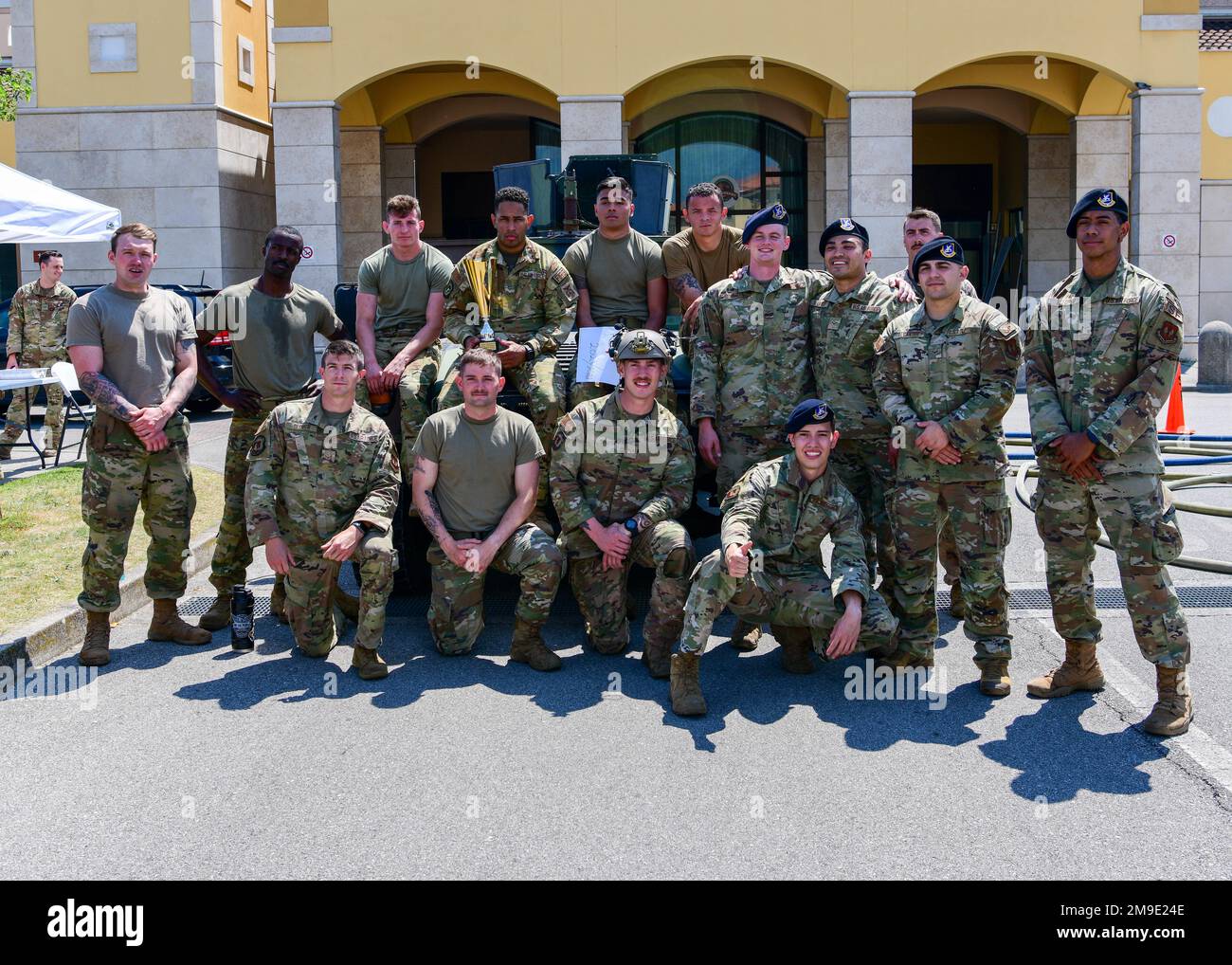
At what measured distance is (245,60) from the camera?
80.5ft

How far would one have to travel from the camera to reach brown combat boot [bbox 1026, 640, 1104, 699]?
5848 mm

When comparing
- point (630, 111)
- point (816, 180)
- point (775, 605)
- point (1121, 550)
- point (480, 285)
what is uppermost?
point (630, 111)

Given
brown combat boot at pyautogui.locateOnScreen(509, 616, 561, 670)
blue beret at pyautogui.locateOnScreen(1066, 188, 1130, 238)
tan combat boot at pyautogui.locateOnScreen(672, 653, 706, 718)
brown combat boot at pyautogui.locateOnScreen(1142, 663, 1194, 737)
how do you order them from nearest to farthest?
1. brown combat boot at pyautogui.locateOnScreen(1142, 663, 1194, 737)
2. blue beret at pyautogui.locateOnScreen(1066, 188, 1130, 238)
3. tan combat boot at pyautogui.locateOnScreen(672, 653, 706, 718)
4. brown combat boot at pyautogui.locateOnScreen(509, 616, 561, 670)

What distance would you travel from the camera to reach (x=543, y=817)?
454 centimetres

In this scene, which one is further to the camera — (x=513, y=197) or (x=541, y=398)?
(x=513, y=197)

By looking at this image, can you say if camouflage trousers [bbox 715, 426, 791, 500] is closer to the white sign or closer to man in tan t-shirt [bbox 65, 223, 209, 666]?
the white sign

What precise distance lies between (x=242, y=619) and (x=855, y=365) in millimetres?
3559

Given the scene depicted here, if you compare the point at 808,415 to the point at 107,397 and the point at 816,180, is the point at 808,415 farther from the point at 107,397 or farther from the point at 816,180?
the point at 816,180

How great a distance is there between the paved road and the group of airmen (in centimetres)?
26

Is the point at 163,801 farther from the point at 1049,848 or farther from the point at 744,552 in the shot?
the point at 1049,848

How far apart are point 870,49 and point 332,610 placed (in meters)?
16.9

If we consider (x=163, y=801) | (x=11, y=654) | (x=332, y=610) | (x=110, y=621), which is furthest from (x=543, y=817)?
(x=110, y=621)

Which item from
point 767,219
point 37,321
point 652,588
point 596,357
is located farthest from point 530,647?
point 37,321

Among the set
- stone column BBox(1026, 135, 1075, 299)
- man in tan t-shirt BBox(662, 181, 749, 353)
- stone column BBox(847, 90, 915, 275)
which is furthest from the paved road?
stone column BBox(1026, 135, 1075, 299)
